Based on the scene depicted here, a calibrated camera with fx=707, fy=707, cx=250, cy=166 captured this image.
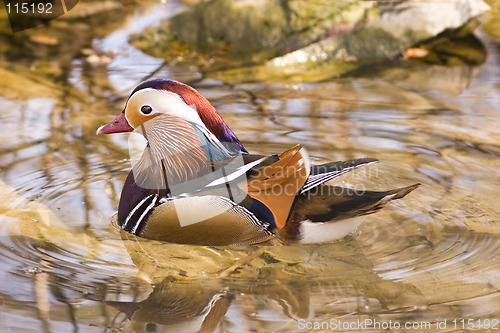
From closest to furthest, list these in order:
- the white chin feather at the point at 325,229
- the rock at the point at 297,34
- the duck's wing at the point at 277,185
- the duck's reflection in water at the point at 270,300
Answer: the duck's reflection in water at the point at 270,300, the duck's wing at the point at 277,185, the white chin feather at the point at 325,229, the rock at the point at 297,34

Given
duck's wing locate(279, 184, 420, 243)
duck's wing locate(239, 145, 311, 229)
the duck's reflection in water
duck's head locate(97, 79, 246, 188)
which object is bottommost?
the duck's reflection in water

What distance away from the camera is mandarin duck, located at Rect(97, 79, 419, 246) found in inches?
134

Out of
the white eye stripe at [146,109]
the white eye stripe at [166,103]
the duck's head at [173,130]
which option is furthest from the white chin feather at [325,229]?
the white eye stripe at [146,109]

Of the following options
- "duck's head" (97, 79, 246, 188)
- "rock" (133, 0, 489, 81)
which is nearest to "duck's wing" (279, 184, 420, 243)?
"duck's head" (97, 79, 246, 188)

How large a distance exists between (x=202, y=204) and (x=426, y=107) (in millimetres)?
2713

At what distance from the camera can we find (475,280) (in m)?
3.16

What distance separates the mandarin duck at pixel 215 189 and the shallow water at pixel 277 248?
Answer: 0.41ft

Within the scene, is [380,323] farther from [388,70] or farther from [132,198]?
[388,70]

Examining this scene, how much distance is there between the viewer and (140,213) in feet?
11.6

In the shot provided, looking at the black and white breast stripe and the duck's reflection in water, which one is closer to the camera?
the duck's reflection in water

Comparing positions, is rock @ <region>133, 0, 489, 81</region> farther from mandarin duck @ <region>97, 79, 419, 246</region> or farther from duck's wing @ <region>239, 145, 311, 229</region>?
duck's wing @ <region>239, 145, 311, 229</region>

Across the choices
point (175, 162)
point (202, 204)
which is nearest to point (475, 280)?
point (202, 204)

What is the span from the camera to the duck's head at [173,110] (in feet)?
11.4

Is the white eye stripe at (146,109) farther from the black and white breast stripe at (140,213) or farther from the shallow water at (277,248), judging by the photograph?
the shallow water at (277,248)
